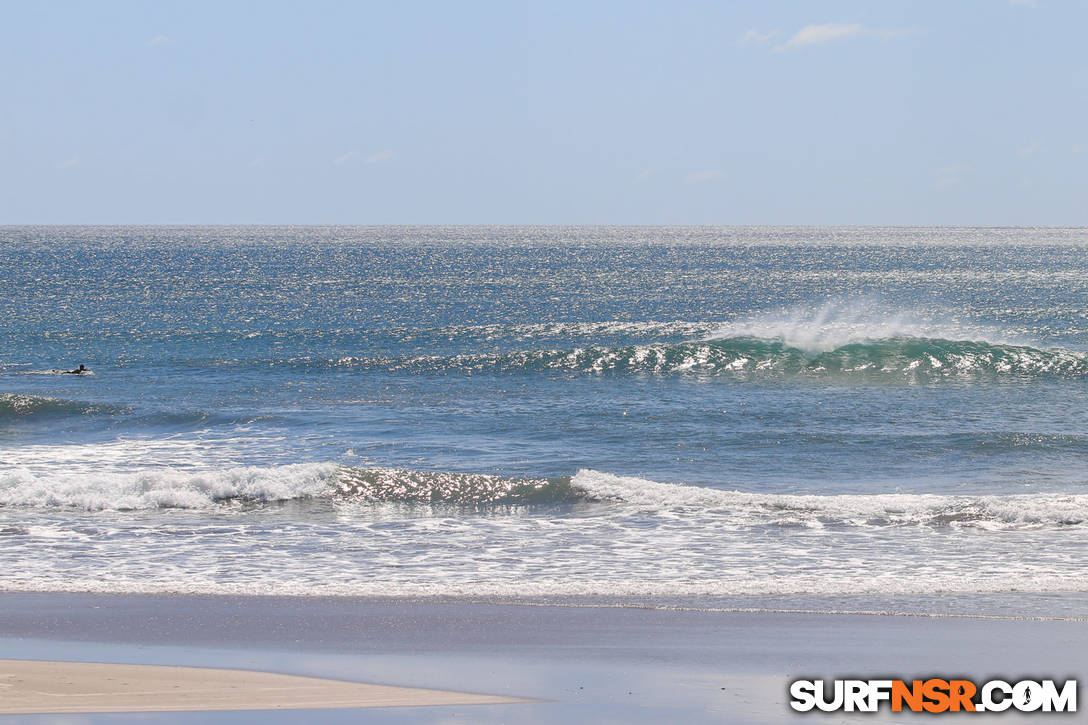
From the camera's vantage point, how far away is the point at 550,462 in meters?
20.8

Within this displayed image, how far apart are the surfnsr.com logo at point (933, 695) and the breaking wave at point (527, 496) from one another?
671 cm

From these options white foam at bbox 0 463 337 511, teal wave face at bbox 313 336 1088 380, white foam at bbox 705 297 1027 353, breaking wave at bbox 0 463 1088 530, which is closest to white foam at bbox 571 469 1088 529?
breaking wave at bbox 0 463 1088 530

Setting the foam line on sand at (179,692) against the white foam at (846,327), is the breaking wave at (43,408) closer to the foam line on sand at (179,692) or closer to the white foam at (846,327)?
the foam line on sand at (179,692)

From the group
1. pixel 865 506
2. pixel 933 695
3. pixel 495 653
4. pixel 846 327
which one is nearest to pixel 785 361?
pixel 846 327

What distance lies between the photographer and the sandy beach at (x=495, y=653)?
8.14 m

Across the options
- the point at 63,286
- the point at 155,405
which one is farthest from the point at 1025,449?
the point at 63,286

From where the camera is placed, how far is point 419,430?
2431cm

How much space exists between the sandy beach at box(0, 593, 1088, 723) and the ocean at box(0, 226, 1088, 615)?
0.83 metres

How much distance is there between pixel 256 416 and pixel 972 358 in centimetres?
2126

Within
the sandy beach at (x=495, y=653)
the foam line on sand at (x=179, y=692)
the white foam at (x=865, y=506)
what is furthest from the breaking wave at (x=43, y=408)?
the foam line on sand at (x=179, y=692)

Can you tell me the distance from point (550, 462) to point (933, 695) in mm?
12842

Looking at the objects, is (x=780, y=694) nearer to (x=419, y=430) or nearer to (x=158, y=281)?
(x=419, y=430)

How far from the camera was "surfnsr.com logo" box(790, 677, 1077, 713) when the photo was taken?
8.02 meters

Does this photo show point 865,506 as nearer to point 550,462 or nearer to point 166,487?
point 550,462
